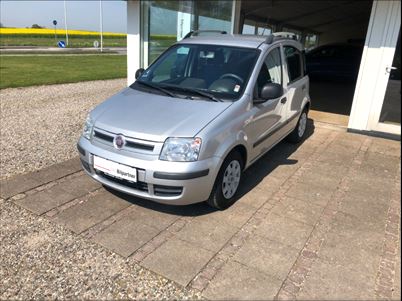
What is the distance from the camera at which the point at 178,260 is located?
2.95 metres

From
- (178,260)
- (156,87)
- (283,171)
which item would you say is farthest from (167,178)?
(283,171)

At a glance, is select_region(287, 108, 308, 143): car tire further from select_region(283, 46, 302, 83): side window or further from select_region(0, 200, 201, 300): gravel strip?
select_region(0, 200, 201, 300): gravel strip

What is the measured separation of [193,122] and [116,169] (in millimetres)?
872

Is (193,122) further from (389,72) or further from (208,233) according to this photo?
(389,72)

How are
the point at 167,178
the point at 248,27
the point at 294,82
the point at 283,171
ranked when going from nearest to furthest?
1. the point at 167,178
2. the point at 283,171
3. the point at 294,82
4. the point at 248,27

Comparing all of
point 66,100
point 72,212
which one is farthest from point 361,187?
point 66,100

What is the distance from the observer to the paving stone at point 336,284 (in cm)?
264

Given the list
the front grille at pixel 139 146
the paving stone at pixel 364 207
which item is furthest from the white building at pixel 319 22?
the front grille at pixel 139 146

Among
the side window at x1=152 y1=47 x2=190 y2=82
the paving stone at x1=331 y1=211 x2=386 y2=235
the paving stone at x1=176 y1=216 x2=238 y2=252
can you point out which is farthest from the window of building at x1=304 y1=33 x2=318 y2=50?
the paving stone at x1=176 y1=216 x2=238 y2=252

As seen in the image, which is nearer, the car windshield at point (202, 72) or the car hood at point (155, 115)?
the car hood at point (155, 115)

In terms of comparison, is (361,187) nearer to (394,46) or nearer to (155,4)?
(394,46)

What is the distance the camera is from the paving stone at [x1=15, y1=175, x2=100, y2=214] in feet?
12.3

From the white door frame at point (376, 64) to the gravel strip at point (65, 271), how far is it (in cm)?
538

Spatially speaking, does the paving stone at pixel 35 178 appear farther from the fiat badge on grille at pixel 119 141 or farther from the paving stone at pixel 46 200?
the fiat badge on grille at pixel 119 141
